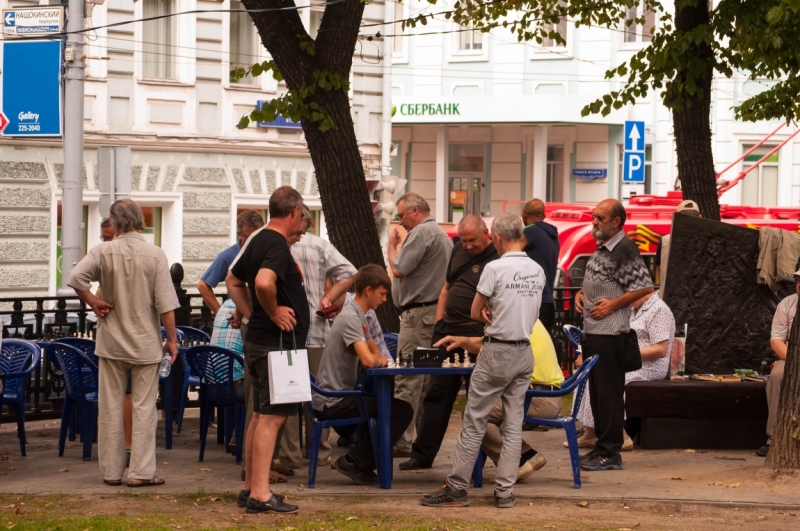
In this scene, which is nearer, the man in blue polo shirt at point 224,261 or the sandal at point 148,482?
the sandal at point 148,482

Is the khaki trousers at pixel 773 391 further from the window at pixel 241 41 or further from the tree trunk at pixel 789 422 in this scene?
the window at pixel 241 41

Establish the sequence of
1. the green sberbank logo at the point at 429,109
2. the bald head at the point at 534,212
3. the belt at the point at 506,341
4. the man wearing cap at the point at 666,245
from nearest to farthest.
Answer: the belt at the point at 506,341 → the man wearing cap at the point at 666,245 → the bald head at the point at 534,212 → the green sberbank logo at the point at 429,109

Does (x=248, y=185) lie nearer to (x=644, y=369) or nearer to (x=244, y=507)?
(x=644, y=369)

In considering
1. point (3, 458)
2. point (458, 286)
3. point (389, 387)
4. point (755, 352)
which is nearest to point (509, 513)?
point (389, 387)

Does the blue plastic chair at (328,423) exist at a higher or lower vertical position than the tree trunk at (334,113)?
lower

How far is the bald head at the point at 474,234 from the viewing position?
9125 millimetres

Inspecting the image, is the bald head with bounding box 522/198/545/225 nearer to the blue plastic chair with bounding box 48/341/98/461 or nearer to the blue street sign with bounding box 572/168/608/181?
the blue plastic chair with bounding box 48/341/98/461

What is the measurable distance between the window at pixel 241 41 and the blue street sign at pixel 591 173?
18134 millimetres

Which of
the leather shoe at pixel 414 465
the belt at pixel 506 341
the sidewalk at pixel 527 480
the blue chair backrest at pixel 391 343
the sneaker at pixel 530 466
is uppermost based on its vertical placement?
the belt at pixel 506 341

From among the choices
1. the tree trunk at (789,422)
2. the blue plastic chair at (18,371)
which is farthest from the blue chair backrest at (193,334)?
the tree trunk at (789,422)

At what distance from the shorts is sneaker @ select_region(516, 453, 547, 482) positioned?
1.68 meters

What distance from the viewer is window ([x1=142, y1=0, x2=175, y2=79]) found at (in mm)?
22702

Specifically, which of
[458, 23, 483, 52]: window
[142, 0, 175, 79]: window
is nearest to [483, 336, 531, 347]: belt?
[142, 0, 175, 79]: window

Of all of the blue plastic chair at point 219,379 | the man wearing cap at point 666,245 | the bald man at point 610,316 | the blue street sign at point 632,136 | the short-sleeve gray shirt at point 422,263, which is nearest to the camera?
the bald man at point 610,316
